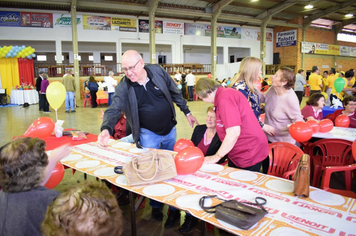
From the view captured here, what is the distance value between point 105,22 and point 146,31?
103 inches

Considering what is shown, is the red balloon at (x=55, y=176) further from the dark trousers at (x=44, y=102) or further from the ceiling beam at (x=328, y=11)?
the ceiling beam at (x=328, y=11)

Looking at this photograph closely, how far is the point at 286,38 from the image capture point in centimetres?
1994

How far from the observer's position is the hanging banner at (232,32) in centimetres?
1878

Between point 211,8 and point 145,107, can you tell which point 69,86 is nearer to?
point 145,107

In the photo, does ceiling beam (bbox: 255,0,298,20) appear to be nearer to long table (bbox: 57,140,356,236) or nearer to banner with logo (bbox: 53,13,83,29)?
banner with logo (bbox: 53,13,83,29)

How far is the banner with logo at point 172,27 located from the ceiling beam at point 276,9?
5531 millimetres

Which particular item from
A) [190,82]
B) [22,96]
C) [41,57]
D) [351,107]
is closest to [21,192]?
[351,107]

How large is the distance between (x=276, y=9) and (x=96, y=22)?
11.6 meters

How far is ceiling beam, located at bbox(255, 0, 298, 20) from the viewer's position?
50.2 ft

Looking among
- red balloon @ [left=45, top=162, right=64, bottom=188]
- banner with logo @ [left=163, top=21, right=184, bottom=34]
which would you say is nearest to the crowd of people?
red balloon @ [left=45, top=162, right=64, bottom=188]

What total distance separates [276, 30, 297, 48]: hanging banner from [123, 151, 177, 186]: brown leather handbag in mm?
20940

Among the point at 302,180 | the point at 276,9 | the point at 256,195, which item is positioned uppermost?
the point at 276,9

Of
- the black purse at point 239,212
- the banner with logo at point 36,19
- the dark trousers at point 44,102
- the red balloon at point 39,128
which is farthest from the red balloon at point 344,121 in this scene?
the banner with logo at point 36,19

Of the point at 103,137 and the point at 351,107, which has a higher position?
the point at 351,107
